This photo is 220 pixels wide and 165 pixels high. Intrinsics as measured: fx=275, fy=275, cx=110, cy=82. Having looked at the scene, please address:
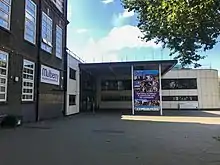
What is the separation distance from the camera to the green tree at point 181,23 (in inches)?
281

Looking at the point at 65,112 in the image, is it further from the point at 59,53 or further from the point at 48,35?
the point at 48,35

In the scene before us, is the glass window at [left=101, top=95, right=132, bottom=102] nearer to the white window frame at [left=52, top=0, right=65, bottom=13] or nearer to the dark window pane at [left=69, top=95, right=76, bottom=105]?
the dark window pane at [left=69, top=95, right=76, bottom=105]

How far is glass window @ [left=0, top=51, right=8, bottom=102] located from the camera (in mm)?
14141

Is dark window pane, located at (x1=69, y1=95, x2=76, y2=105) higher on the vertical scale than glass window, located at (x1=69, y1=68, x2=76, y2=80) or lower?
lower

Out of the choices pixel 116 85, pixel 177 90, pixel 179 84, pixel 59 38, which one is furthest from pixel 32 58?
pixel 179 84

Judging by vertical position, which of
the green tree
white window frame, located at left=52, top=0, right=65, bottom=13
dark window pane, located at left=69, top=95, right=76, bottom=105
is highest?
white window frame, located at left=52, top=0, right=65, bottom=13

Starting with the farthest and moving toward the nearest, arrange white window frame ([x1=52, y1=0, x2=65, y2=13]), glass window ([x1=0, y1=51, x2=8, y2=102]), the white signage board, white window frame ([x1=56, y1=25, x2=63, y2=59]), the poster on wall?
the poster on wall → white window frame ([x1=56, y1=25, x2=63, y2=59]) → white window frame ([x1=52, y1=0, x2=65, y2=13]) → the white signage board → glass window ([x1=0, y1=51, x2=8, y2=102])

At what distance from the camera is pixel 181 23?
7.88 m

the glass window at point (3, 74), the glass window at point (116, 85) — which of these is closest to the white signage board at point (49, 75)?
the glass window at point (3, 74)

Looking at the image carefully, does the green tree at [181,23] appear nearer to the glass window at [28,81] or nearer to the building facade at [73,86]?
the glass window at [28,81]

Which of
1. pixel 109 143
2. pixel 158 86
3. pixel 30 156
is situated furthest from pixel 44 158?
pixel 158 86

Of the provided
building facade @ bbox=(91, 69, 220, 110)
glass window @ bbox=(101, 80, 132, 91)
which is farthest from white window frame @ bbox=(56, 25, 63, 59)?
glass window @ bbox=(101, 80, 132, 91)

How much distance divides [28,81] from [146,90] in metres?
13.8

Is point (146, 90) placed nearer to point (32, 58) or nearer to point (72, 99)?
point (72, 99)
